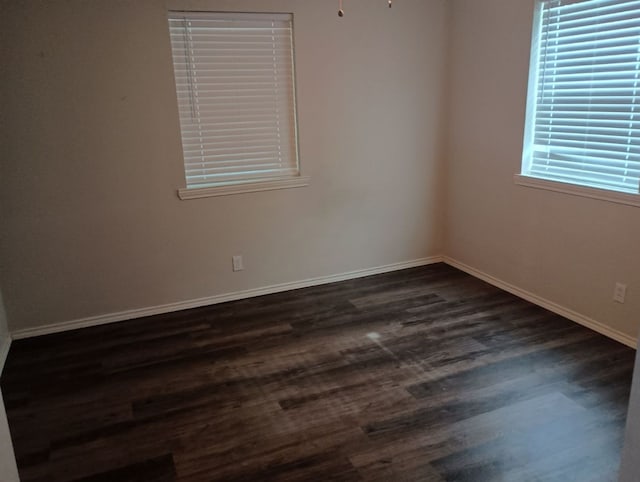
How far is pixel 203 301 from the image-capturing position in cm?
376

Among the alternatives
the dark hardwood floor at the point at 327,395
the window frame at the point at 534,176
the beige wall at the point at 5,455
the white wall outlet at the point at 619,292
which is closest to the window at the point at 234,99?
the dark hardwood floor at the point at 327,395

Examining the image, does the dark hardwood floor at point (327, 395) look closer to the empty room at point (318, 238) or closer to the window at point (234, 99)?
the empty room at point (318, 238)

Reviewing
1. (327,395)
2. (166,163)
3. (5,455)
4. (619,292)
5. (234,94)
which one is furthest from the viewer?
(234,94)

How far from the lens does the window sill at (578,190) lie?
2828 millimetres

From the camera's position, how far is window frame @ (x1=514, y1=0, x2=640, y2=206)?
9.59 ft

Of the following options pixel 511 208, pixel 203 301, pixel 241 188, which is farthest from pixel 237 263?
pixel 511 208

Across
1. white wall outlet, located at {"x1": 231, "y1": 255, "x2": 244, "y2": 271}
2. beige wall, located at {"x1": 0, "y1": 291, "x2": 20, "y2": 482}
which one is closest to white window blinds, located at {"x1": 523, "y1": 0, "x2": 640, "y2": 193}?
white wall outlet, located at {"x1": 231, "y1": 255, "x2": 244, "y2": 271}

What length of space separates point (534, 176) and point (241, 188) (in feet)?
7.00

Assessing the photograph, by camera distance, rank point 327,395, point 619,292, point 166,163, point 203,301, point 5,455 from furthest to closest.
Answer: point 203,301 < point 166,163 < point 619,292 < point 327,395 < point 5,455

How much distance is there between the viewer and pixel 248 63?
11.6 feet

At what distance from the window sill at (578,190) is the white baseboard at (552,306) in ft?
2.61

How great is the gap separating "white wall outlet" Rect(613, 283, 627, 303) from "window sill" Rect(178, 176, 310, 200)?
7.34ft

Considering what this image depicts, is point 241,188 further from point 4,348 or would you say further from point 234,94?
point 4,348

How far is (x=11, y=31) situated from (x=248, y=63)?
57.7 inches
